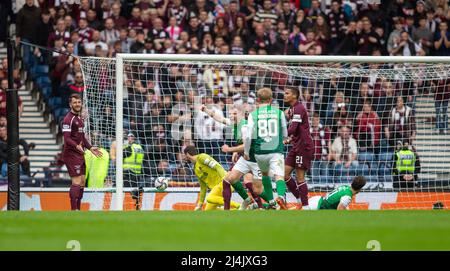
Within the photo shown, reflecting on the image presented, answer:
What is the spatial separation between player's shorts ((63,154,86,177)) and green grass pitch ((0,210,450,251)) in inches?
185

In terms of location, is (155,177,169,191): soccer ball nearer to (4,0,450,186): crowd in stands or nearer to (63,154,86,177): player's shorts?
(4,0,450,186): crowd in stands

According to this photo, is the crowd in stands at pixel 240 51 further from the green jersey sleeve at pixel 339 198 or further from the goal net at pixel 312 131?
the green jersey sleeve at pixel 339 198

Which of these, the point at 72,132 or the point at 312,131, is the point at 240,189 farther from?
the point at 312,131

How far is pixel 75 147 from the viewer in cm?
1557

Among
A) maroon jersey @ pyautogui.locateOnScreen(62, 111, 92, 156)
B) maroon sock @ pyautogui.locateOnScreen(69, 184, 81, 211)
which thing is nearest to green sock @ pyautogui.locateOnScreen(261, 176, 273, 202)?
maroon jersey @ pyautogui.locateOnScreen(62, 111, 92, 156)

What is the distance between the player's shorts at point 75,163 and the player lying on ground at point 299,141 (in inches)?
124

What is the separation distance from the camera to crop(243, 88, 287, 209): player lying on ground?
14.0 m

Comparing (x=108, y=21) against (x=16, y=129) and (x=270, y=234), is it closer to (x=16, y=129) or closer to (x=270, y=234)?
(x=16, y=129)

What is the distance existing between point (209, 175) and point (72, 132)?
7.13 ft

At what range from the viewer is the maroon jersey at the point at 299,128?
1464cm

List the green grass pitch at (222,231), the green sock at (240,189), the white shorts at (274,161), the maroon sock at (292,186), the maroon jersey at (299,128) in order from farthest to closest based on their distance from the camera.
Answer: the maroon sock at (292,186) → the green sock at (240,189) → the maroon jersey at (299,128) → the white shorts at (274,161) → the green grass pitch at (222,231)

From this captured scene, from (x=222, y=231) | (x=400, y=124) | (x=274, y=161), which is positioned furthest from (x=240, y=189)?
(x=222, y=231)

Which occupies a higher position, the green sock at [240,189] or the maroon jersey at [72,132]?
the maroon jersey at [72,132]

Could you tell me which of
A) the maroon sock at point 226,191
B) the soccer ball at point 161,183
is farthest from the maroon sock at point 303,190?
the soccer ball at point 161,183
